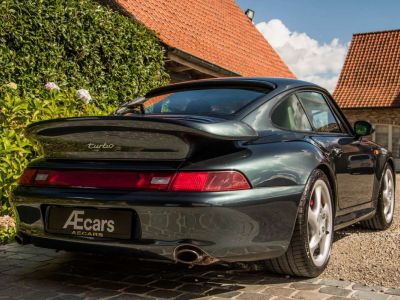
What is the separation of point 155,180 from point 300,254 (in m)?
1.07

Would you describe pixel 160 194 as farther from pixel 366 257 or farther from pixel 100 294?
pixel 366 257

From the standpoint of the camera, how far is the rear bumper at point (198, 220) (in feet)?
8.80

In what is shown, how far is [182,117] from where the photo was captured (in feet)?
9.75

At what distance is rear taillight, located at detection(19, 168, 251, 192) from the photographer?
107 inches

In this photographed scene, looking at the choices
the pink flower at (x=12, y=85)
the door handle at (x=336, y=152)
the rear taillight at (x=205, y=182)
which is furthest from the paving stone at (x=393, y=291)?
the pink flower at (x=12, y=85)

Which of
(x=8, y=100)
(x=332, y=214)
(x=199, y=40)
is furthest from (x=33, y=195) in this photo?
(x=199, y=40)

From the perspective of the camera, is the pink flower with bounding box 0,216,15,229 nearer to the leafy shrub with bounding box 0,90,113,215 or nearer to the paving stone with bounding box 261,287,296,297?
the leafy shrub with bounding box 0,90,113,215

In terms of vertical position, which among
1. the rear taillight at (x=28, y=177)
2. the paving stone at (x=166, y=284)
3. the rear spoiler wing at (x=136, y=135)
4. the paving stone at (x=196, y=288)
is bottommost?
the paving stone at (x=166, y=284)

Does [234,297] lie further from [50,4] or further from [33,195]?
[50,4]

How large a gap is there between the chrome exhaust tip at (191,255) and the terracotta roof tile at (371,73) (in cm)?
2141

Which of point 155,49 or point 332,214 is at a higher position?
point 155,49

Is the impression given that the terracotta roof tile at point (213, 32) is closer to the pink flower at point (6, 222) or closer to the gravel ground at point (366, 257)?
the pink flower at point (6, 222)

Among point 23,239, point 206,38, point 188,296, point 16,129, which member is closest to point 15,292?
point 23,239

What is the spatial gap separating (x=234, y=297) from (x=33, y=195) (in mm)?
1358
